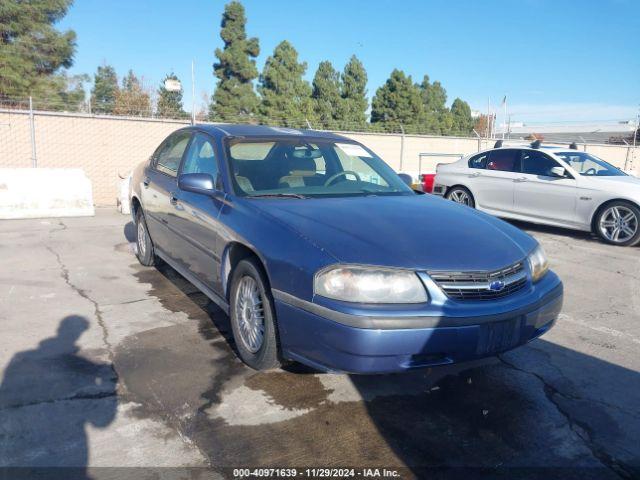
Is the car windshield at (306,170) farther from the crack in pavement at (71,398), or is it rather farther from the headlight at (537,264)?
the crack in pavement at (71,398)

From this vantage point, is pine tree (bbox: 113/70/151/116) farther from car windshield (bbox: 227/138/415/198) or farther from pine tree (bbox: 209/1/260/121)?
car windshield (bbox: 227/138/415/198)

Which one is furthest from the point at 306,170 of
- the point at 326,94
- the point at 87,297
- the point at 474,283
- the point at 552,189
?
the point at 326,94

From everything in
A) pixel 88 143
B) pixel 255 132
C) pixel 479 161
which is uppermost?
pixel 255 132

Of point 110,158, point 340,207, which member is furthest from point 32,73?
point 340,207

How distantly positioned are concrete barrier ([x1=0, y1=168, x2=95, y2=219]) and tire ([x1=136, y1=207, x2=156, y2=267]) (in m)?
3.86

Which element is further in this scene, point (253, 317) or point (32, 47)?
point (32, 47)

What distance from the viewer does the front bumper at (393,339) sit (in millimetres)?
2541

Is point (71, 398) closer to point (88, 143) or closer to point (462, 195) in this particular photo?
point (462, 195)

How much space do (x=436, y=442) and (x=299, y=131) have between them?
3019 millimetres

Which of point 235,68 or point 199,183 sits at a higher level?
point 235,68

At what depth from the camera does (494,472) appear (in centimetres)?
242

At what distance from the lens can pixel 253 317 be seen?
3.28 meters

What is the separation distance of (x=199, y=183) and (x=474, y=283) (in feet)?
6.65

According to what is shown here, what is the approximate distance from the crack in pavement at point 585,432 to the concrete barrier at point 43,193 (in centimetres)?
816
